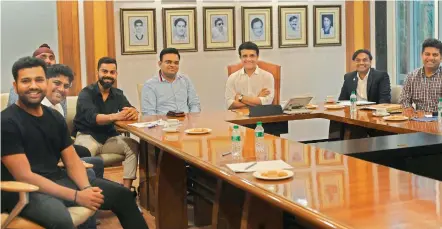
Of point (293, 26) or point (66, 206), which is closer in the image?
point (66, 206)

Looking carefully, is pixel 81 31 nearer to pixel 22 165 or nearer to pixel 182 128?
pixel 182 128

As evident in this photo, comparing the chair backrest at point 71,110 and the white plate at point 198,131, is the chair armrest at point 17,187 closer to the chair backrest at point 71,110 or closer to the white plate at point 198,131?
the white plate at point 198,131

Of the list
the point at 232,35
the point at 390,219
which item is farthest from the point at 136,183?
the point at 390,219

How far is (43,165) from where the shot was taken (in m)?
3.22

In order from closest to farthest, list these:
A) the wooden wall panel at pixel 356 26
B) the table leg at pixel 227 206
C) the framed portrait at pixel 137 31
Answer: the table leg at pixel 227 206 < the framed portrait at pixel 137 31 < the wooden wall panel at pixel 356 26

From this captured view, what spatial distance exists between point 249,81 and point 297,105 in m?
0.90

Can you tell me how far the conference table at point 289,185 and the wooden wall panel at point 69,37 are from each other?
1.56 m

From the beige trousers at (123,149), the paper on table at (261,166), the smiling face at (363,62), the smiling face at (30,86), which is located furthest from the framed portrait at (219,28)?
the paper on table at (261,166)

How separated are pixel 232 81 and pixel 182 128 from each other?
6.00 ft

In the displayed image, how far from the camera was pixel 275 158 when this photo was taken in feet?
10.1

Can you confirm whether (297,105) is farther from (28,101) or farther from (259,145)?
(28,101)

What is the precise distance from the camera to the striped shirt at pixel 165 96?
557 cm

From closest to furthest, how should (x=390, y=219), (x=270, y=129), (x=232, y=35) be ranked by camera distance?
1. (x=390, y=219)
2. (x=270, y=129)
3. (x=232, y=35)

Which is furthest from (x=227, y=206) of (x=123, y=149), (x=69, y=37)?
(x=69, y=37)
